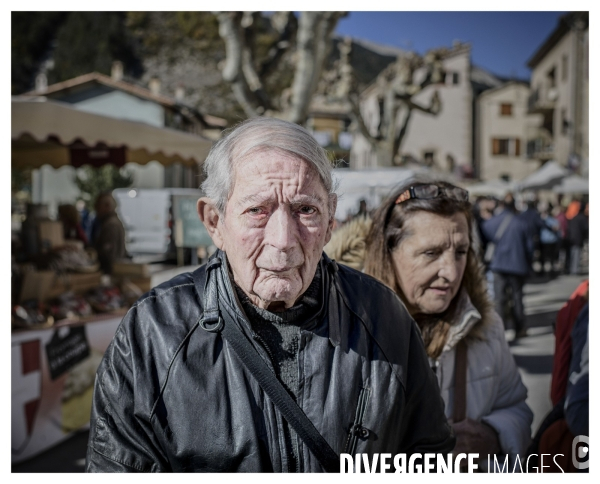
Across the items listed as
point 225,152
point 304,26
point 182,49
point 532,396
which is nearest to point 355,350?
point 225,152

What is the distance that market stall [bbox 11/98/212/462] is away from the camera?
3932 mm

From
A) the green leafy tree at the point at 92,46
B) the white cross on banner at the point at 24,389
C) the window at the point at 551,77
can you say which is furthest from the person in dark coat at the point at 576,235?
the window at the point at 551,77

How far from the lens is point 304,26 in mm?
6629

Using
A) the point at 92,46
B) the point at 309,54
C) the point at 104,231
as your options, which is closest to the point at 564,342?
the point at 309,54

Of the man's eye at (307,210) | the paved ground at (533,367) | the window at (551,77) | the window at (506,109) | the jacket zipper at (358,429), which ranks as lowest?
the paved ground at (533,367)

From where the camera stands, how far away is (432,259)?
186 centimetres

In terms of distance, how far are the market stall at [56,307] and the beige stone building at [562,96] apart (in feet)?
45.8

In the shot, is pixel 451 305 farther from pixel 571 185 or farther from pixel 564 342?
pixel 571 185

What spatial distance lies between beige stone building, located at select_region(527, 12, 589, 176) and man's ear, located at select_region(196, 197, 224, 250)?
631 inches

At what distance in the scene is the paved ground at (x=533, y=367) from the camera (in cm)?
388

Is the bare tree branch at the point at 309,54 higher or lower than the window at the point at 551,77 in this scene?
lower

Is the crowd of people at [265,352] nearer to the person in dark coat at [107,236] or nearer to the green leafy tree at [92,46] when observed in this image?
the person in dark coat at [107,236]

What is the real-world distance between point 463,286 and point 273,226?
0.92m
